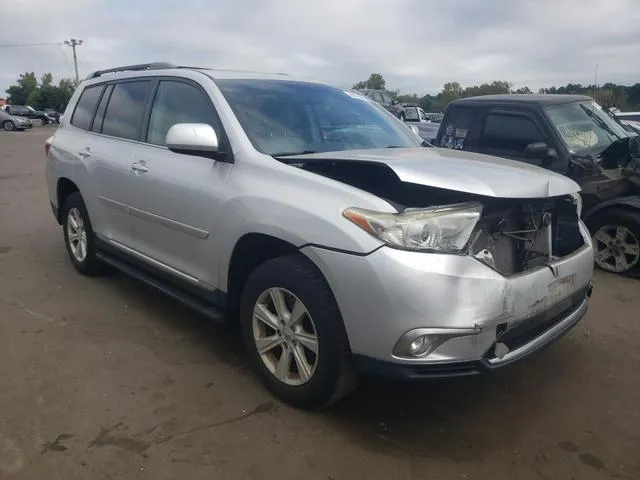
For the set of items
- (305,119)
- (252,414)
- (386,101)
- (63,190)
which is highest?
(386,101)

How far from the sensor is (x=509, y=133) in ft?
21.7

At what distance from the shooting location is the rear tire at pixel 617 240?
18.9ft

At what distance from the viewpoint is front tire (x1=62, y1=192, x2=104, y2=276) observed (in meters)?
5.27

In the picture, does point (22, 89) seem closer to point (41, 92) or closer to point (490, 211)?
point (41, 92)

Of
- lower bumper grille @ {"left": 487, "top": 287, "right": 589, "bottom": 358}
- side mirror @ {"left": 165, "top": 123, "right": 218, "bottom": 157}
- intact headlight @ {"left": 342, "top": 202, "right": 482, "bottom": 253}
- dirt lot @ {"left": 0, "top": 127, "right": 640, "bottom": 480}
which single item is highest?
side mirror @ {"left": 165, "top": 123, "right": 218, "bottom": 157}

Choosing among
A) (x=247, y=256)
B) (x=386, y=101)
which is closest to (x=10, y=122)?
(x=386, y=101)

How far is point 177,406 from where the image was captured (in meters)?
3.27

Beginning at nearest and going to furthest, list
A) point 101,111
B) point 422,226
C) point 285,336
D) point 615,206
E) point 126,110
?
point 422,226
point 285,336
point 126,110
point 101,111
point 615,206

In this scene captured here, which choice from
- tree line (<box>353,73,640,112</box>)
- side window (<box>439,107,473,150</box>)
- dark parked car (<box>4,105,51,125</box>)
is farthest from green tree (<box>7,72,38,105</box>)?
side window (<box>439,107,473,150</box>)

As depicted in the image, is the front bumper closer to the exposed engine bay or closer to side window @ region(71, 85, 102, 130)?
the exposed engine bay

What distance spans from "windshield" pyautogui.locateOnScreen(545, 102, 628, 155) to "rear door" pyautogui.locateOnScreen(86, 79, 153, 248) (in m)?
4.25

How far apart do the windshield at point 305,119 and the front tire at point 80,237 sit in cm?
215

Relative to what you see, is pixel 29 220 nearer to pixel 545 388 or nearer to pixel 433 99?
pixel 545 388

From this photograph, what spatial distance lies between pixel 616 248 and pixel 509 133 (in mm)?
Answer: 1675
